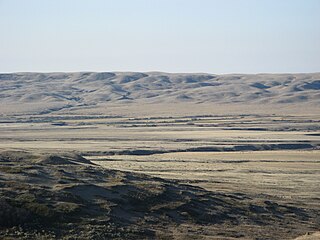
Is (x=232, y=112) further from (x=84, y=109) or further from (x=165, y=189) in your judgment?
(x=165, y=189)

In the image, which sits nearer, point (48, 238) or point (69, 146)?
point (48, 238)

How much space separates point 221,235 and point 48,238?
928 centimetres

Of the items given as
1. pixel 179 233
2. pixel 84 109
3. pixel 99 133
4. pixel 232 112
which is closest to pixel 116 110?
pixel 84 109

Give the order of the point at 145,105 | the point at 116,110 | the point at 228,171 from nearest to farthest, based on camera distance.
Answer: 1. the point at 228,171
2. the point at 116,110
3. the point at 145,105

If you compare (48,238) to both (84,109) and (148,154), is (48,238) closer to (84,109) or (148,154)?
(148,154)

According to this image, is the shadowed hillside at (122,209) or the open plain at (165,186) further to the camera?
the open plain at (165,186)

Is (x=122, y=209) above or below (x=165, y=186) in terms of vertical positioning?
below

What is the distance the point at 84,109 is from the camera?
617 feet

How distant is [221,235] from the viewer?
3469 cm

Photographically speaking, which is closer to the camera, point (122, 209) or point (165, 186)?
point (122, 209)

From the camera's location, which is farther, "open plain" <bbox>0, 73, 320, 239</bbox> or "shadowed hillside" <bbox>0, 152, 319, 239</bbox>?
"open plain" <bbox>0, 73, 320, 239</bbox>

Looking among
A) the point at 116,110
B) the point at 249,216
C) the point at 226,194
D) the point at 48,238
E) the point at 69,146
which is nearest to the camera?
the point at 48,238

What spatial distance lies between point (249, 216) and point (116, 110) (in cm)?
14239

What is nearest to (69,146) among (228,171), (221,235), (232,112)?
(228,171)
